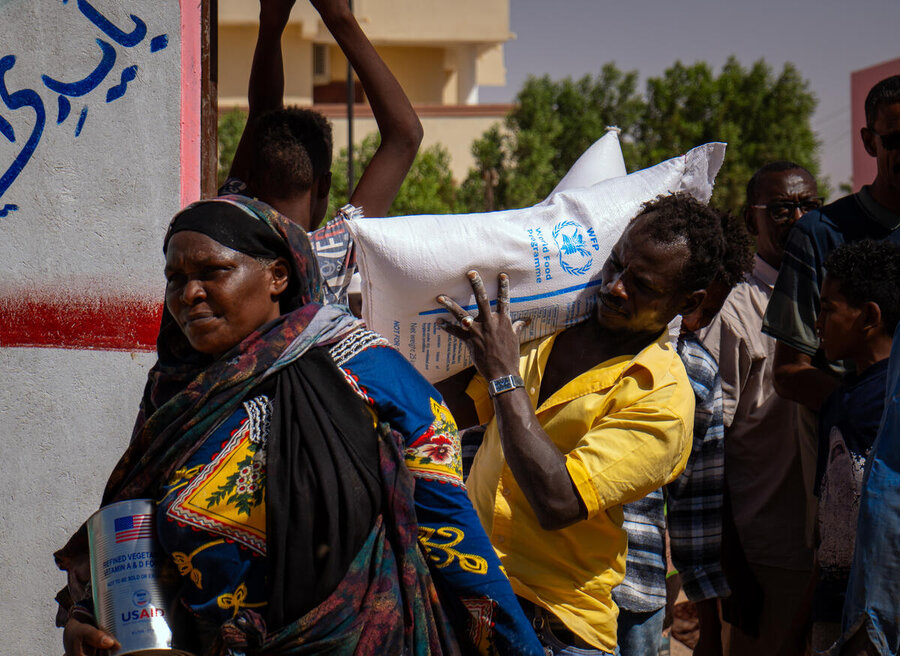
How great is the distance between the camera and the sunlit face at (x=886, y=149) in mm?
3072

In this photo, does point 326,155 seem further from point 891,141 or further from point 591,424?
point 891,141

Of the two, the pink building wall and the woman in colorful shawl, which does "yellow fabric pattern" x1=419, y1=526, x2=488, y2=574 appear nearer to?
the woman in colorful shawl

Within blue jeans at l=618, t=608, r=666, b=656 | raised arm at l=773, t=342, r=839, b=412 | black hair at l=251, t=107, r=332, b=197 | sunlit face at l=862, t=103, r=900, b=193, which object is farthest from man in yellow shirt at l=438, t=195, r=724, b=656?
sunlit face at l=862, t=103, r=900, b=193

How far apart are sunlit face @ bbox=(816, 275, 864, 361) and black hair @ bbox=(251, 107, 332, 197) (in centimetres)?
159

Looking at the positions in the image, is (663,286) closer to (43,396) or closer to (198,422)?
(198,422)

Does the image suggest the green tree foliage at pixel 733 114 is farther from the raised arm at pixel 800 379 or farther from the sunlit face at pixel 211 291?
the sunlit face at pixel 211 291

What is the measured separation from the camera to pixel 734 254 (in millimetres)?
2818

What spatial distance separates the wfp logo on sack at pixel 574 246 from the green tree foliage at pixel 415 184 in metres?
14.6

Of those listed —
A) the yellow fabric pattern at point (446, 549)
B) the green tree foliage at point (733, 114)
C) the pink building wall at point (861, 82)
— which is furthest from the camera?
the green tree foliage at point (733, 114)

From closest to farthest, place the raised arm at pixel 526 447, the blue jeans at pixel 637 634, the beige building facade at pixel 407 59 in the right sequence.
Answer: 1. the raised arm at pixel 526 447
2. the blue jeans at pixel 637 634
3. the beige building facade at pixel 407 59

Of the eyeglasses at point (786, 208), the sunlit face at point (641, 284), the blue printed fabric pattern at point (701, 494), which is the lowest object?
the blue printed fabric pattern at point (701, 494)

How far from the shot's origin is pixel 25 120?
298 centimetres

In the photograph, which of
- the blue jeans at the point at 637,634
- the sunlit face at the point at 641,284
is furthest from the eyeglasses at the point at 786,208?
the blue jeans at the point at 637,634

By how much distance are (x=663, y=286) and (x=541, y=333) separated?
341 mm
